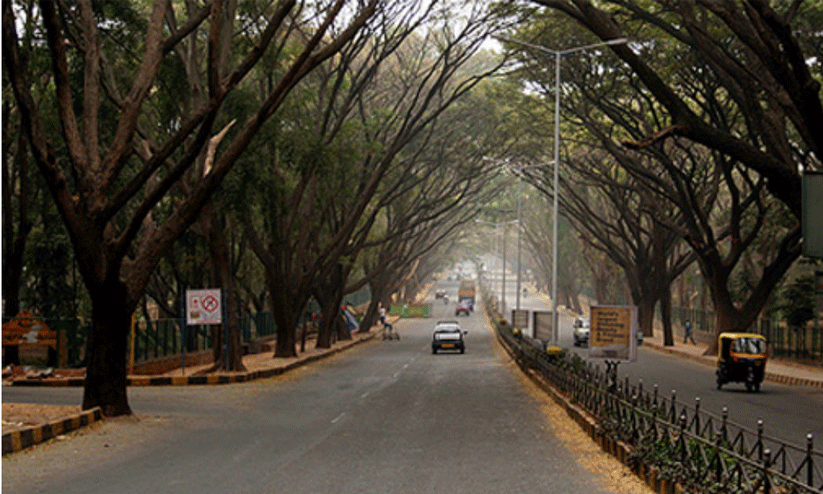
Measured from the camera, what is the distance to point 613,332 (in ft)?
69.7

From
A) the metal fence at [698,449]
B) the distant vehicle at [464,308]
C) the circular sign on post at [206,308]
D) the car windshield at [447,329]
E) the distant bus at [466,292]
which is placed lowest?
the metal fence at [698,449]

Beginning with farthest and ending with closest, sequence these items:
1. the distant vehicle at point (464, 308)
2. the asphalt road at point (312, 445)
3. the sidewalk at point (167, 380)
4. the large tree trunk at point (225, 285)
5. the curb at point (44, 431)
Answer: the distant vehicle at point (464, 308)
the large tree trunk at point (225, 285)
the sidewalk at point (167, 380)
the curb at point (44, 431)
the asphalt road at point (312, 445)

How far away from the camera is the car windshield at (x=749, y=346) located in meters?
28.0

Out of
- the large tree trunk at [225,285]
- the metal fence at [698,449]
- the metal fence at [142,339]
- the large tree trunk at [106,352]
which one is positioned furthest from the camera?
the metal fence at [142,339]

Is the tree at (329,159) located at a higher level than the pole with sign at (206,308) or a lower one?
higher

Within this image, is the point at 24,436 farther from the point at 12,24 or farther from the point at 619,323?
the point at 619,323

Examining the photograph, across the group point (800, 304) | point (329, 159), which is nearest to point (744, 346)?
point (329, 159)

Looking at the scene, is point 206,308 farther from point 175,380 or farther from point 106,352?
point 106,352

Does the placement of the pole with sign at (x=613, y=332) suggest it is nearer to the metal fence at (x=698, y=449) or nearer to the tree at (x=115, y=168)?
the metal fence at (x=698, y=449)

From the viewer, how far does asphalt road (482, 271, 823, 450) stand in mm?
19594

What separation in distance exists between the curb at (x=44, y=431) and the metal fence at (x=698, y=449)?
834 cm

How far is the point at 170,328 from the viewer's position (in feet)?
118

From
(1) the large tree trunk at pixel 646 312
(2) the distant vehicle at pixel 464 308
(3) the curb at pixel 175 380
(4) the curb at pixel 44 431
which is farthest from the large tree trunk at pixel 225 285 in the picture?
(2) the distant vehicle at pixel 464 308

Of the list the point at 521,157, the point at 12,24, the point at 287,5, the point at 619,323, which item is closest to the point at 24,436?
the point at 12,24
